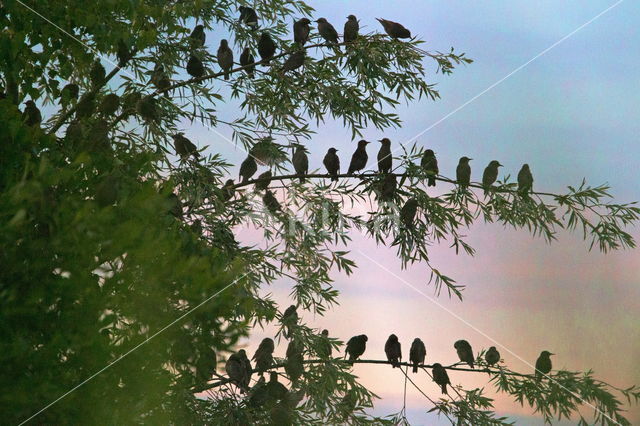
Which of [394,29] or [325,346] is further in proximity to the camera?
[394,29]

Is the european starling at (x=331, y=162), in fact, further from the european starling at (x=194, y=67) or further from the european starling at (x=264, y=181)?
the european starling at (x=194, y=67)

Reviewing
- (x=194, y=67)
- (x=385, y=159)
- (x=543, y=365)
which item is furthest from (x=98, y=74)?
(x=543, y=365)

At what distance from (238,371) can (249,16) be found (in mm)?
2341

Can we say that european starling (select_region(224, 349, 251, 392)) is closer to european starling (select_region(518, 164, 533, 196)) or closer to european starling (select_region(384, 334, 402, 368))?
european starling (select_region(384, 334, 402, 368))

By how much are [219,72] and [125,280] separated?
89.2 inches

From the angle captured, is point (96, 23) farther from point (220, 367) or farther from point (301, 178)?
point (220, 367)

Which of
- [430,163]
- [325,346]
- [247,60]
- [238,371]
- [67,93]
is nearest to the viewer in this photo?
[238,371]

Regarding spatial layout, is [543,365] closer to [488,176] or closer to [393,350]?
[393,350]

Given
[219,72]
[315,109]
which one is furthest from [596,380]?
[219,72]

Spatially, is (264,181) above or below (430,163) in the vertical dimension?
below

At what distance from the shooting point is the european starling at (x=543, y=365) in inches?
137

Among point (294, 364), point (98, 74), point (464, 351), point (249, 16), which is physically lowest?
point (294, 364)

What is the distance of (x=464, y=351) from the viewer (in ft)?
11.3

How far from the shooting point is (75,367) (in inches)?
72.1
